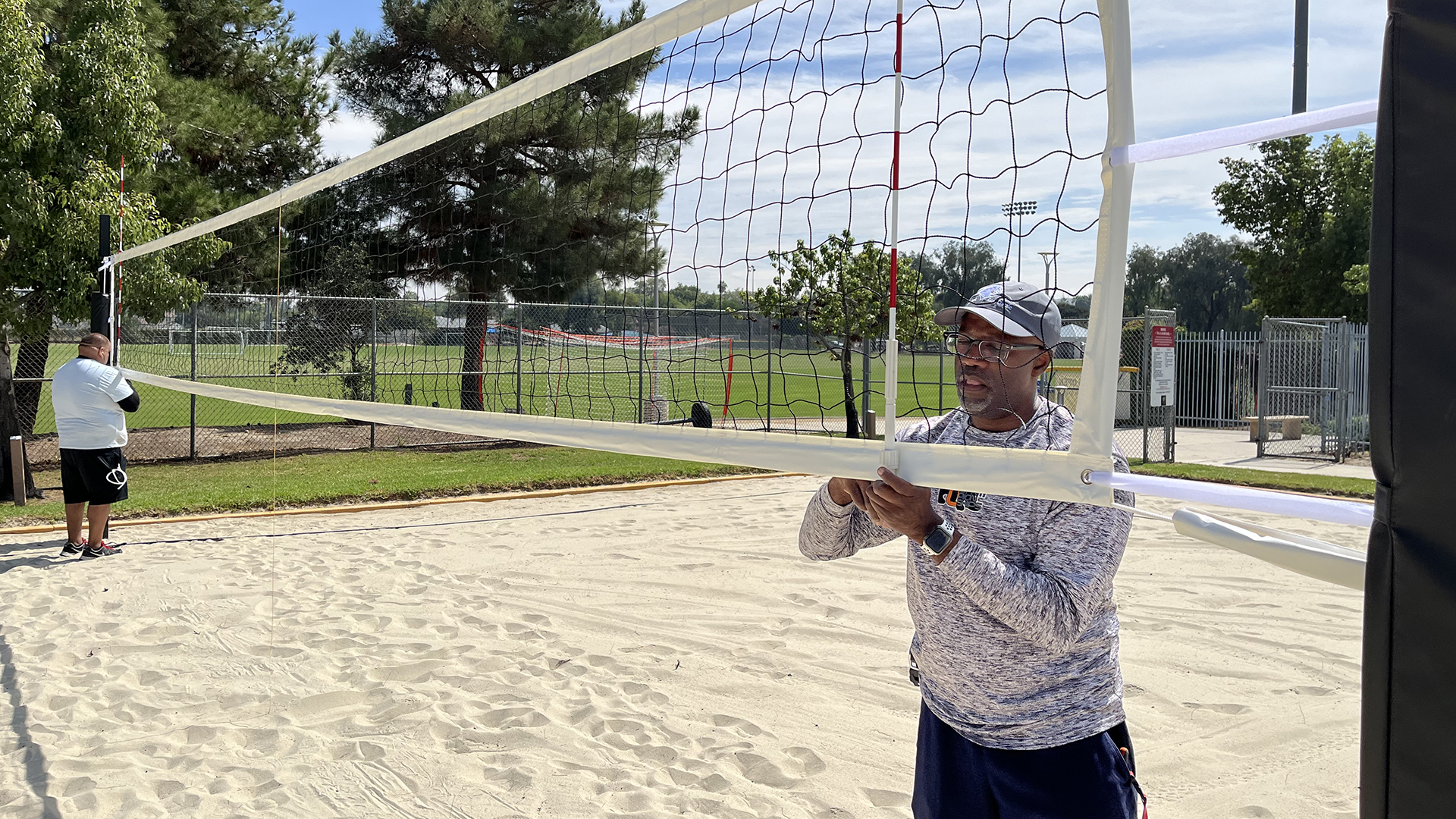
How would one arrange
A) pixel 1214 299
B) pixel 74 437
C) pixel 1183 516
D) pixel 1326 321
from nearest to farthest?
1. pixel 1183 516
2. pixel 74 437
3. pixel 1326 321
4. pixel 1214 299

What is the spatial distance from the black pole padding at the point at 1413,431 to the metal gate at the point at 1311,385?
1503 centimetres

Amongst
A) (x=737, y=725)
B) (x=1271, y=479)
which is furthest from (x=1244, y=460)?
(x=737, y=725)

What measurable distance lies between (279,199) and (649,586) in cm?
315

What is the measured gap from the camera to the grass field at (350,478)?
8.91 metres

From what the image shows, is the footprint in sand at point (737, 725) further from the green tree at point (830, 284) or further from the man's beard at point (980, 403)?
the man's beard at point (980, 403)

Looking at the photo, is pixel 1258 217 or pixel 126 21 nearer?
pixel 126 21

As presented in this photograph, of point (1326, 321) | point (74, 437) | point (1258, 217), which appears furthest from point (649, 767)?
point (1258, 217)

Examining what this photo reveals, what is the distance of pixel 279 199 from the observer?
5293 mm

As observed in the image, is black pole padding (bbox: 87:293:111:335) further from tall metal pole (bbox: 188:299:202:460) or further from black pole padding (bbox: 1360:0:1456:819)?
black pole padding (bbox: 1360:0:1456:819)

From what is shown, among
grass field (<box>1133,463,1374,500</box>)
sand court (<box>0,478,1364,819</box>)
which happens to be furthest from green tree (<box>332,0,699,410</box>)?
grass field (<box>1133,463,1374,500</box>)

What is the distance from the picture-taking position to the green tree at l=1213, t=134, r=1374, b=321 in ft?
78.0

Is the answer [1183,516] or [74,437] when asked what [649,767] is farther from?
[74,437]

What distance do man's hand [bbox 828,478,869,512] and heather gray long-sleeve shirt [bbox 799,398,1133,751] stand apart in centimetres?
16

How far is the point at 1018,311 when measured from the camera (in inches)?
80.4
